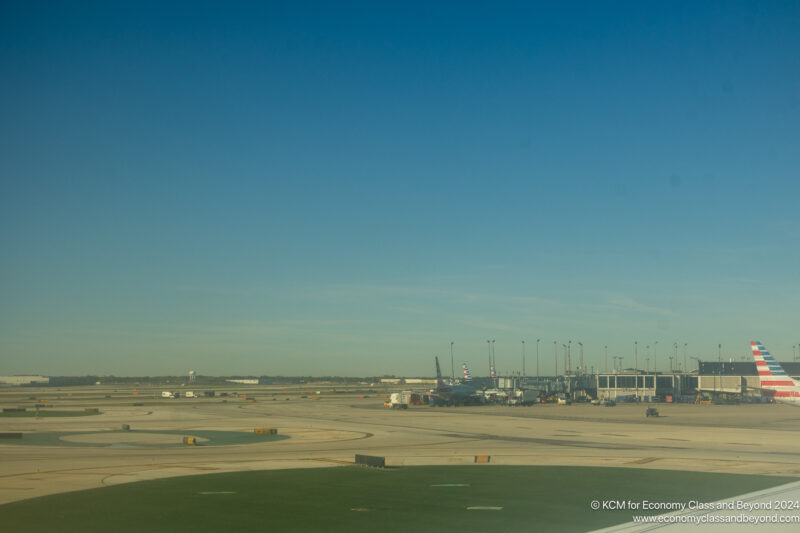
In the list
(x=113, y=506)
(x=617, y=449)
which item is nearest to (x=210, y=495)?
(x=113, y=506)

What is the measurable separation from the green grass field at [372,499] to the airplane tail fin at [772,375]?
148 feet

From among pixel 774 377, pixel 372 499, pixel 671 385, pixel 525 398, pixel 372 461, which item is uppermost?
pixel 774 377

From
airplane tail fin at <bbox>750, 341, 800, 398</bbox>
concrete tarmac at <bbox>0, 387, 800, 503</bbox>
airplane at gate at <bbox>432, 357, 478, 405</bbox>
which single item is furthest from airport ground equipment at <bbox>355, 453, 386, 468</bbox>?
airplane at gate at <bbox>432, 357, 478, 405</bbox>

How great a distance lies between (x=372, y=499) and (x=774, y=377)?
2409 inches

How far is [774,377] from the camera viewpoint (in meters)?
73.3

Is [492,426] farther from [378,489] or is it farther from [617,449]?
[378,489]

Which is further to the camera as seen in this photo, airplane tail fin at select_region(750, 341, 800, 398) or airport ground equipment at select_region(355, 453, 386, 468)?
airplane tail fin at select_region(750, 341, 800, 398)

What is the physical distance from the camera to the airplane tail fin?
238 feet

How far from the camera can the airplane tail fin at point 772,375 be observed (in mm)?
72500

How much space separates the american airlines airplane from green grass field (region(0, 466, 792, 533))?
45.0 m

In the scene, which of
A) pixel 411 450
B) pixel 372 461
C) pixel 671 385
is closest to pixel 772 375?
pixel 411 450

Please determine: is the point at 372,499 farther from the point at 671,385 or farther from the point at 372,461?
the point at 671,385

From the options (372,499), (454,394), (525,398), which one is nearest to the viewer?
(372,499)

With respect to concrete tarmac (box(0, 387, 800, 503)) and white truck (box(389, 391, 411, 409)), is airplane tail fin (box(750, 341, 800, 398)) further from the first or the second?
white truck (box(389, 391, 411, 409))
